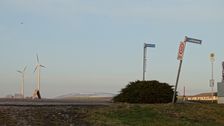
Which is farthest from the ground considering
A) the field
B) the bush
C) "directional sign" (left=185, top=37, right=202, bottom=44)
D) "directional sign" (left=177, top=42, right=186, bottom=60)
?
the bush

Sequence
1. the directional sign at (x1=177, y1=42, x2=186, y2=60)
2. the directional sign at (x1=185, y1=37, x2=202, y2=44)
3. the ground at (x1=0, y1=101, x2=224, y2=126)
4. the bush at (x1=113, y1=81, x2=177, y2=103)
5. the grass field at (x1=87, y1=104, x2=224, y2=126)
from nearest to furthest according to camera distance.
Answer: the ground at (x1=0, y1=101, x2=224, y2=126) → the grass field at (x1=87, y1=104, x2=224, y2=126) → the directional sign at (x1=177, y1=42, x2=186, y2=60) → the directional sign at (x1=185, y1=37, x2=202, y2=44) → the bush at (x1=113, y1=81, x2=177, y2=103)

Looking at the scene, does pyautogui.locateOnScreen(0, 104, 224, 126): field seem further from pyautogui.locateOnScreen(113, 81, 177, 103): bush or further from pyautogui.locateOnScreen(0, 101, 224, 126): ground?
pyautogui.locateOnScreen(113, 81, 177, 103): bush

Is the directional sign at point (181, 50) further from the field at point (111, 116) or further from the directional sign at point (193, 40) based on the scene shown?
the field at point (111, 116)

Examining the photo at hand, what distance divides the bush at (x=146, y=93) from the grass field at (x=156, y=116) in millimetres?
3930

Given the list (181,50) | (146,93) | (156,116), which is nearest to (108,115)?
(156,116)

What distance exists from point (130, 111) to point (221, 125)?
10.6 feet

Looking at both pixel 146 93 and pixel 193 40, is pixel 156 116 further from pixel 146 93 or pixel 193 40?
pixel 146 93

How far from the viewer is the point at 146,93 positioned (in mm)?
25172

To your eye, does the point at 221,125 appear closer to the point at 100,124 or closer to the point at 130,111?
the point at 130,111

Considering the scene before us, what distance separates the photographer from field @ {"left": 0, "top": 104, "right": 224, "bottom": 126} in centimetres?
1611

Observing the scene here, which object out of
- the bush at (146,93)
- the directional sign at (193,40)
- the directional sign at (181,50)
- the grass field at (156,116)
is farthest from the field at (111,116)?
the bush at (146,93)

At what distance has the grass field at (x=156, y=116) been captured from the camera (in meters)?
17.0

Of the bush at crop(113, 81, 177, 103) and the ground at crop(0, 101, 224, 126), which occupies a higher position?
the bush at crop(113, 81, 177, 103)

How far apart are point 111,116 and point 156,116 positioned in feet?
5.68
